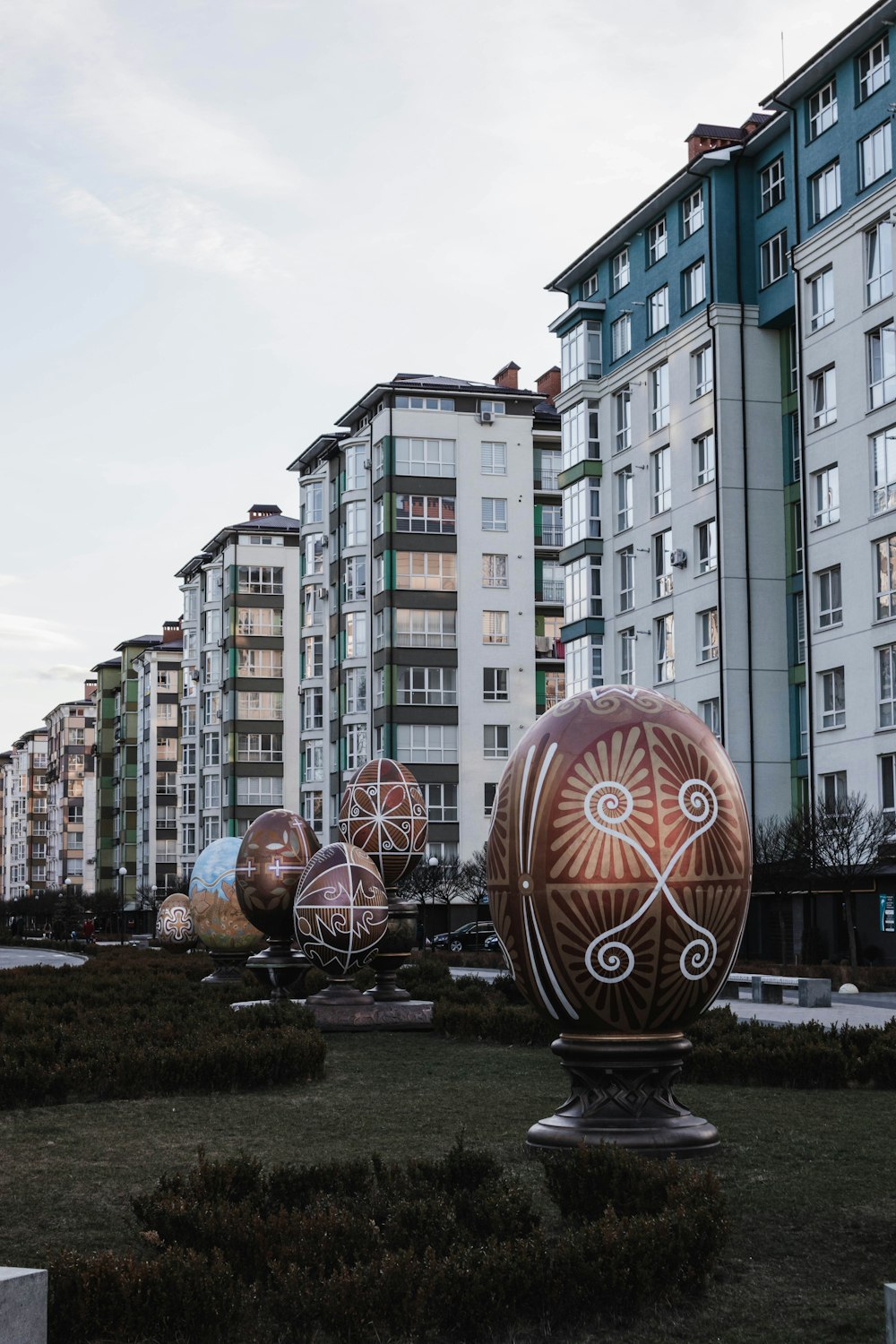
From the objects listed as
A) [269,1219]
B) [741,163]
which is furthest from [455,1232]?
[741,163]

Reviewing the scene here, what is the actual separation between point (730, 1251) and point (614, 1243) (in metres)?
1.16

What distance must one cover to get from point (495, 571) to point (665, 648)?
2376 centimetres

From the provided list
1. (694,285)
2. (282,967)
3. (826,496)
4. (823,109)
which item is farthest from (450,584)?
(282,967)

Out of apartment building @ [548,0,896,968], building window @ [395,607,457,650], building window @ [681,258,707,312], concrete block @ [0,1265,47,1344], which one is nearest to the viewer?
concrete block @ [0,1265,47,1344]

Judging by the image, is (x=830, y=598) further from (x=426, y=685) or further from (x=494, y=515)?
(x=494, y=515)

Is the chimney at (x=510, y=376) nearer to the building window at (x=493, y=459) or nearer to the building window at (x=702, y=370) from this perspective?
the building window at (x=493, y=459)

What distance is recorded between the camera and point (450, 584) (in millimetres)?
74000

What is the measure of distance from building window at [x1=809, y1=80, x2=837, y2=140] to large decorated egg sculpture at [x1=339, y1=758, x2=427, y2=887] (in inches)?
1063

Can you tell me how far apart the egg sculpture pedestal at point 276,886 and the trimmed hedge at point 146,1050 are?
12.6 feet

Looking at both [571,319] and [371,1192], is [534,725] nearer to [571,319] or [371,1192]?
[371,1192]

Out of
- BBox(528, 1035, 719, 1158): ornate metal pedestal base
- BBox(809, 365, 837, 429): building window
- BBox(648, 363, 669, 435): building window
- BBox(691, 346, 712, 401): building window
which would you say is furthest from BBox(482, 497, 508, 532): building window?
BBox(528, 1035, 719, 1158): ornate metal pedestal base

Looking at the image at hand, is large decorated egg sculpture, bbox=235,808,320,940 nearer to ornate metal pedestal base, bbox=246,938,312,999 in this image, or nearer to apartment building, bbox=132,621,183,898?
ornate metal pedestal base, bbox=246,938,312,999

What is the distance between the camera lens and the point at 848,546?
42.4 meters

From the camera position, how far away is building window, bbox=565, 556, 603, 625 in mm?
56594
